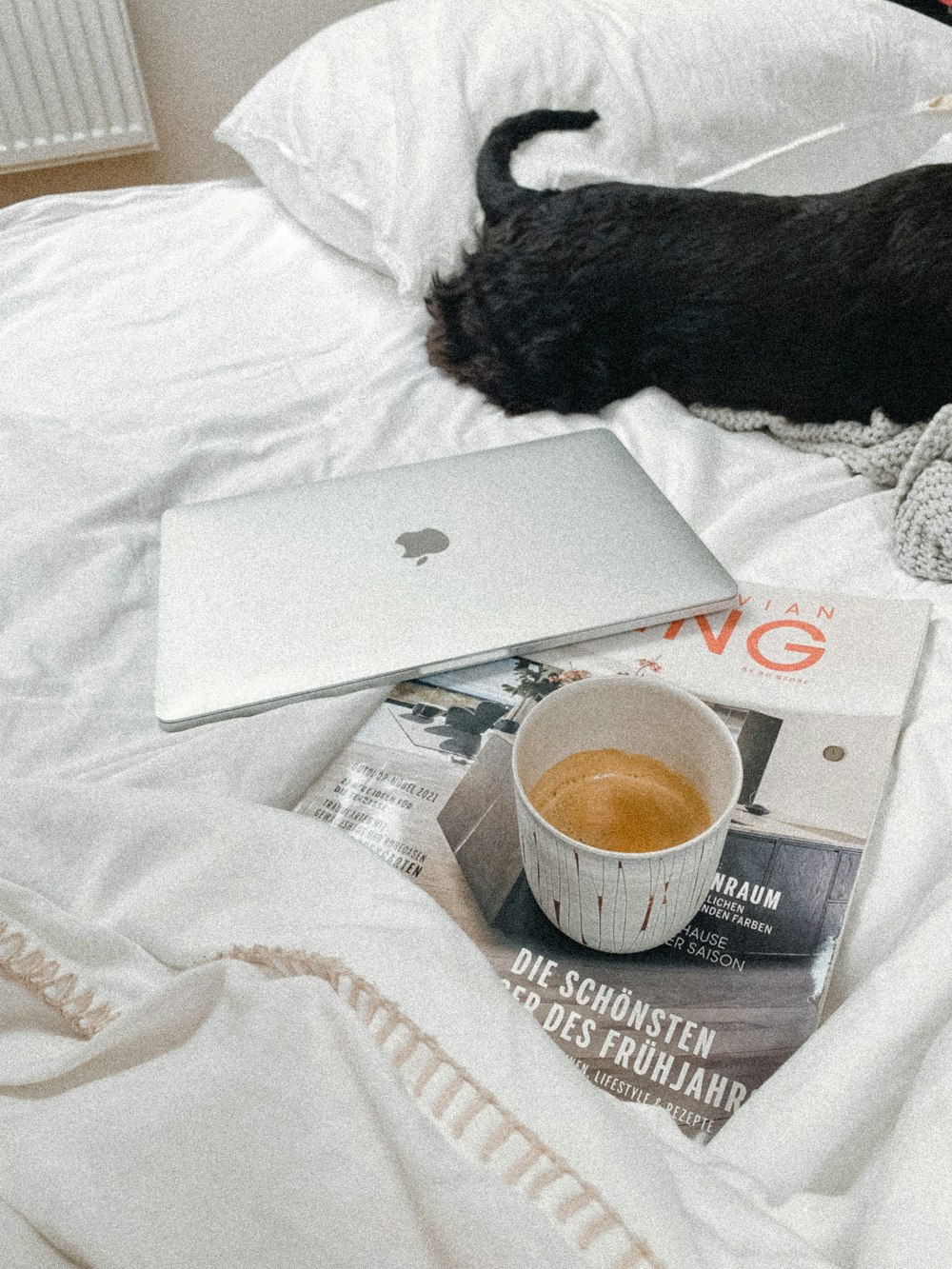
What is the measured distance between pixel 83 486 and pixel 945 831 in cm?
64

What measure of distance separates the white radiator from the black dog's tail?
1.21 meters

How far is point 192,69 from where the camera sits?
1.91 meters

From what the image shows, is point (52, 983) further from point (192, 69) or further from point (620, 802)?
point (192, 69)

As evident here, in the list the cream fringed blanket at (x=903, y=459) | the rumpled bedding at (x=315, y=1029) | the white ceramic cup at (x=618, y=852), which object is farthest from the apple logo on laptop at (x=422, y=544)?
the cream fringed blanket at (x=903, y=459)

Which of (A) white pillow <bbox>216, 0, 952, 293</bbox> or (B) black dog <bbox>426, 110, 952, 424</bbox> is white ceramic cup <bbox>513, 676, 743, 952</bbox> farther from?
(A) white pillow <bbox>216, 0, 952, 293</bbox>

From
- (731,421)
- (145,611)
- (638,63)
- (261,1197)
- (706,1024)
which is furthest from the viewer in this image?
(638,63)

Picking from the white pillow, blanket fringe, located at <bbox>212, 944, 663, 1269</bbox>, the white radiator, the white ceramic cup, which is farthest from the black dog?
the white radiator

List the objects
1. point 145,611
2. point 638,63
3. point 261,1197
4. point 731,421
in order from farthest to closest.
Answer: point 638,63
point 731,421
point 145,611
point 261,1197

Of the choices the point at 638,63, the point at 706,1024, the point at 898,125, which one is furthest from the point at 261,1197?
the point at 898,125

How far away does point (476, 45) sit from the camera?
39.8 inches

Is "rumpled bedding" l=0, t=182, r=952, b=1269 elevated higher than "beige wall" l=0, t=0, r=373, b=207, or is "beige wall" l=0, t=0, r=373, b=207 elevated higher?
"beige wall" l=0, t=0, r=373, b=207

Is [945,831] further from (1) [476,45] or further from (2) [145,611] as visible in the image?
(1) [476,45]

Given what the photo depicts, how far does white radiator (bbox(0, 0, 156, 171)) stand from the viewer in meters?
1.73

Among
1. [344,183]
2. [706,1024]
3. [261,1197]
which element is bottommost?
[706,1024]
